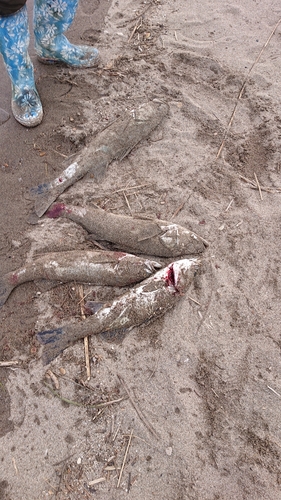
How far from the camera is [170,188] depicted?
3564 mm

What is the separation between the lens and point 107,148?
3.78 metres

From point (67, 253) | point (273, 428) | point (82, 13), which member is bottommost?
point (273, 428)

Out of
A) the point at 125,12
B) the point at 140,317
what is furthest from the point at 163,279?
the point at 125,12

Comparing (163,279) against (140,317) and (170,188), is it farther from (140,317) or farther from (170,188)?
(170,188)

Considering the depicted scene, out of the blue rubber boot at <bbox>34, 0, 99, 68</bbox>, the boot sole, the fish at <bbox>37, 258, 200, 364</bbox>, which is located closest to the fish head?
the fish at <bbox>37, 258, 200, 364</bbox>

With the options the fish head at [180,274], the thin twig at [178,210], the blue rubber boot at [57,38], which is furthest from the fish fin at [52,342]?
the blue rubber boot at [57,38]

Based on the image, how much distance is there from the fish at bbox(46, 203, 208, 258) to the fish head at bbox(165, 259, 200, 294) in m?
0.17

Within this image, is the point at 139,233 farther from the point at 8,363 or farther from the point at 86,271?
the point at 8,363

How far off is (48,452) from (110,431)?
420mm

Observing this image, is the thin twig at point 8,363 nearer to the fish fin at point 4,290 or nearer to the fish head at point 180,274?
the fish fin at point 4,290

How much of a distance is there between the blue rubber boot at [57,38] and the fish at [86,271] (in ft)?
8.90

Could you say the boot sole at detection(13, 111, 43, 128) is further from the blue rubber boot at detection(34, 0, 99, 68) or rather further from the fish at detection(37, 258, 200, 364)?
the fish at detection(37, 258, 200, 364)

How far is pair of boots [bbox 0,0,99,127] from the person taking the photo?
3613 millimetres

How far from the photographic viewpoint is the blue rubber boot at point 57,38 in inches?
160
